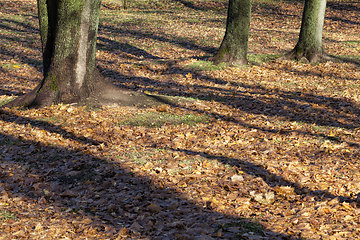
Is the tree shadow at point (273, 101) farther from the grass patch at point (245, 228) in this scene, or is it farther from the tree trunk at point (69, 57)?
the grass patch at point (245, 228)

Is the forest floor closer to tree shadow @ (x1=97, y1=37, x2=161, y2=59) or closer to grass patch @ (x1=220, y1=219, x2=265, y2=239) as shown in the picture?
grass patch @ (x1=220, y1=219, x2=265, y2=239)

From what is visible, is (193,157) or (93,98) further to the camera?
(93,98)

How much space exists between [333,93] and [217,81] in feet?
11.5

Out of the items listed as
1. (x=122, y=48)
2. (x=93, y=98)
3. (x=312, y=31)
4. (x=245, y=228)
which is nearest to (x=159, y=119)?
(x=93, y=98)

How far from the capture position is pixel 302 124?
8.91 metres

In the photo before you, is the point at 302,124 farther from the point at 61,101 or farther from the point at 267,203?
the point at 61,101

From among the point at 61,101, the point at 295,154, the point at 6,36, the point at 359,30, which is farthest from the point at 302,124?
the point at 359,30

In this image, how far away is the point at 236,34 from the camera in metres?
13.9

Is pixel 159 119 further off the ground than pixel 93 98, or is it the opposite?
pixel 93 98

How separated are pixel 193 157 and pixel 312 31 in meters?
9.84

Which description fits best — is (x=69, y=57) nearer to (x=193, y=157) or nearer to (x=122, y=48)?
(x=193, y=157)

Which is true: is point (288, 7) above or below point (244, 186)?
above

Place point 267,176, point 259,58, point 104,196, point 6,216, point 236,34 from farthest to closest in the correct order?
point 259,58
point 236,34
point 267,176
point 104,196
point 6,216

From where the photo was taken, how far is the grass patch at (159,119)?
8266mm
